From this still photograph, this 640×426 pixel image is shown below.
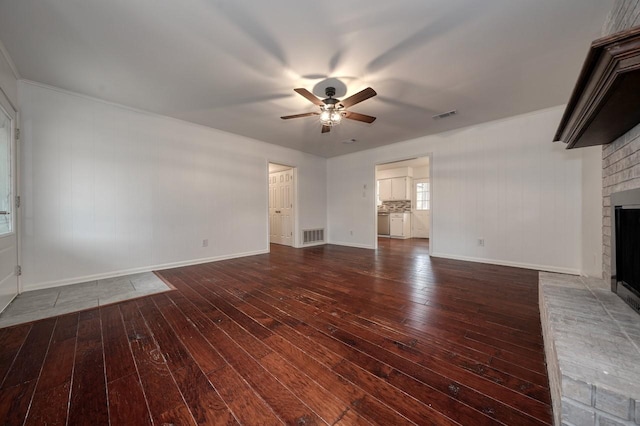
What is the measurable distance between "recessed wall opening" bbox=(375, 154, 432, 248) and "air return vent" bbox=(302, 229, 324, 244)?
2296 millimetres

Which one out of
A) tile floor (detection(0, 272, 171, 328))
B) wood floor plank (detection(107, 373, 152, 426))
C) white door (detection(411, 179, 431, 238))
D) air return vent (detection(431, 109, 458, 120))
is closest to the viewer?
wood floor plank (detection(107, 373, 152, 426))

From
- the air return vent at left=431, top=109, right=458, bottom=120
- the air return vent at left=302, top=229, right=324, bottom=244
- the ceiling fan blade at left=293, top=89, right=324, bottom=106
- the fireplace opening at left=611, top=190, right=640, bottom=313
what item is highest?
the air return vent at left=431, top=109, right=458, bottom=120

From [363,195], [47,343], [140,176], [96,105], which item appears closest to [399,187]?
[363,195]

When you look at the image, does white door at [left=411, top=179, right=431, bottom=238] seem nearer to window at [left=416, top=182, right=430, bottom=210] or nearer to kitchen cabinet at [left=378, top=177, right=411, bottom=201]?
window at [left=416, top=182, right=430, bottom=210]

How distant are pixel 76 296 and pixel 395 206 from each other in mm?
8056

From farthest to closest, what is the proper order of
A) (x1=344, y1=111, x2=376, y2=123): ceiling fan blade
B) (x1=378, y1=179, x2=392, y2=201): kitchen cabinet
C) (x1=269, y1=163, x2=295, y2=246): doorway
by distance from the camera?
(x1=378, y1=179, x2=392, y2=201): kitchen cabinet, (x1=269, y1=163, x2=295, y2=246): doorway, (x1=344, y1=111, x2=376, y2=123): ceiling fan blade

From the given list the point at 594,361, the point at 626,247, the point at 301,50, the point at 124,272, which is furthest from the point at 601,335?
the point at 124,272

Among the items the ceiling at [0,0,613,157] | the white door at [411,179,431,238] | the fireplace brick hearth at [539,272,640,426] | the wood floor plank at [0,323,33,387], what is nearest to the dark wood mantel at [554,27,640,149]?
the ceiling at [0,0,613,157]

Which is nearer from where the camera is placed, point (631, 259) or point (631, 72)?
point (631, 72)

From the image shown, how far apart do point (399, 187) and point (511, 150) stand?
4.18m

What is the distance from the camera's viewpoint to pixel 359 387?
125 cm

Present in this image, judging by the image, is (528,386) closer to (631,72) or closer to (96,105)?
(631,72)

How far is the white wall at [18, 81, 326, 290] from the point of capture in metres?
→ 2.82

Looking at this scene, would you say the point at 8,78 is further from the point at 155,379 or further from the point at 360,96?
the point at 360,96
